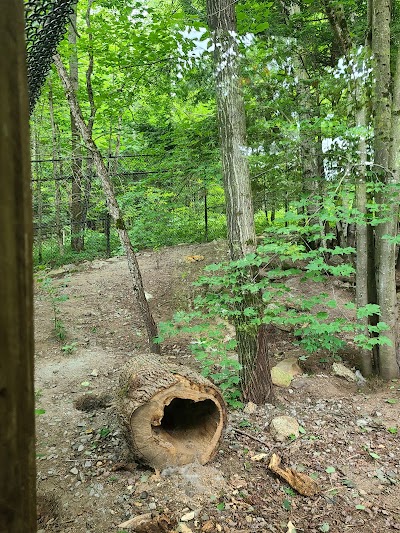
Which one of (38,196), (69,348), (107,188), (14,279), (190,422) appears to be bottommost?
(190,422)

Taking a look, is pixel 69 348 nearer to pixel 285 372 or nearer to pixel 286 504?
pixel 285 372

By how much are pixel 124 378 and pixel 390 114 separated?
4.79 m

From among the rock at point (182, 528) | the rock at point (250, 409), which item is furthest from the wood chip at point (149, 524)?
the rock at point (250, 409)

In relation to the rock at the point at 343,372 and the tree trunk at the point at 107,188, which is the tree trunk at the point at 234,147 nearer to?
the rock at the point at 343,372

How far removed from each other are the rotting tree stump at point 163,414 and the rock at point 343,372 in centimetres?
253

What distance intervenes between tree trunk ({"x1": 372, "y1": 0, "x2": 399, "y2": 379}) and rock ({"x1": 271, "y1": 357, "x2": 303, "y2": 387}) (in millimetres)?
1182

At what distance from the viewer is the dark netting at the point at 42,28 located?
2010 millimetres

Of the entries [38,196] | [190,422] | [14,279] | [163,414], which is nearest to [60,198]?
[38,196]

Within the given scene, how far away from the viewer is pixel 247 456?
11.7 feet

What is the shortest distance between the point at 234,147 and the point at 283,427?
3.09 meters

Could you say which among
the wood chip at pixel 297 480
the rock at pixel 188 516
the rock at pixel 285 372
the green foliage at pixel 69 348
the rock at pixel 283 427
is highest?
the green foliage at pixel 69 348

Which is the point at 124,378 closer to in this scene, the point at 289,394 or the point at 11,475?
the point at 289,394

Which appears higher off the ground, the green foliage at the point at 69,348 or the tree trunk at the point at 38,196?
the tree trunk at the point at 38,196

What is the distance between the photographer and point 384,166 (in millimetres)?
4973
